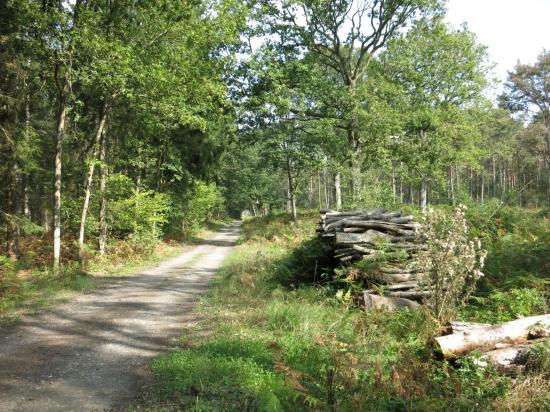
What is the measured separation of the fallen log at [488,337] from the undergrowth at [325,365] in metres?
0.23

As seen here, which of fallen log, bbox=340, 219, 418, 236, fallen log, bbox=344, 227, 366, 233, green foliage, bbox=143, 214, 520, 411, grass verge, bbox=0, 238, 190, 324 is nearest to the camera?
green foliage, bbox=143, 214, 520, 411

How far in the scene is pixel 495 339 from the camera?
554cm

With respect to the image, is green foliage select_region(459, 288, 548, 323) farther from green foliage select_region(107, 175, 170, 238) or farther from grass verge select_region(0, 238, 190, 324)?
green foliage select_region(107, 175, 170, 238)

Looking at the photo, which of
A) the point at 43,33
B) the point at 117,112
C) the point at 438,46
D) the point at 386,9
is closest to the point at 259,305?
the point at 43,33

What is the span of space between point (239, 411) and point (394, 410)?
69.5 inches

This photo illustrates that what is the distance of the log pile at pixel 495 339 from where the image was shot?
5203 millimetres

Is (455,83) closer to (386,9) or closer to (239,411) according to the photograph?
(386,9)

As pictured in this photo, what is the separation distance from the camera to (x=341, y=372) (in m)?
5.48

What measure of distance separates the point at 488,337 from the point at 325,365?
226cm

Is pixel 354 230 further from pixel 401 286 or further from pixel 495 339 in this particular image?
pixel 495 339

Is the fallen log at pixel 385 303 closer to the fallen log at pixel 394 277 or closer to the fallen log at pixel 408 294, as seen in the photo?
the fallen log at pixel 408 294

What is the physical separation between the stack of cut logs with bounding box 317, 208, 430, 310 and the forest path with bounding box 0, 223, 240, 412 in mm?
4228

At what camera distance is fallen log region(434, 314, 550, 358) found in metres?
5.48

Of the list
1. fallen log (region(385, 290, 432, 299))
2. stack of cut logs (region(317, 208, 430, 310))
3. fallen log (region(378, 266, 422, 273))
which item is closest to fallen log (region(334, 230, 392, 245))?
stack of cut logs (region(317, 208, 430, 310))
